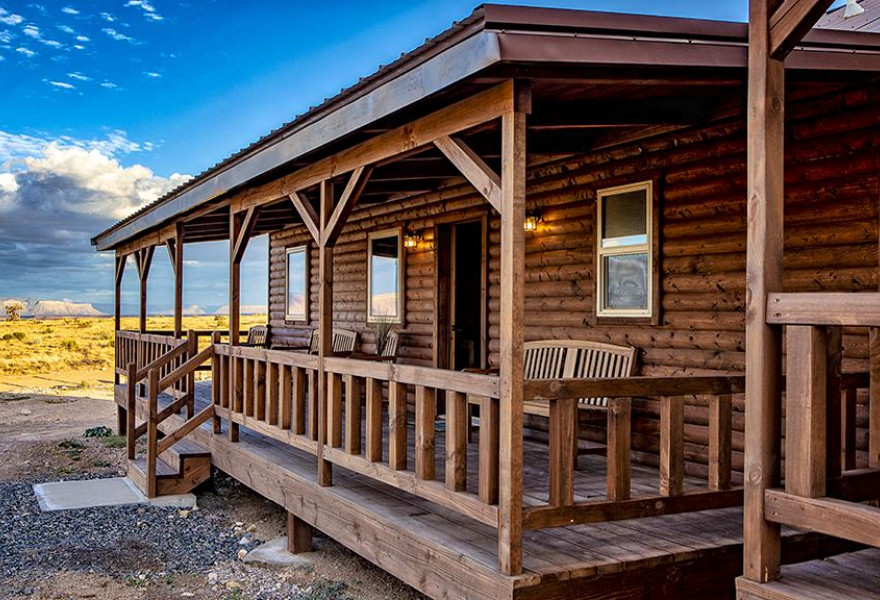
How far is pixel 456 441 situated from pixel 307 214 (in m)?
2.61

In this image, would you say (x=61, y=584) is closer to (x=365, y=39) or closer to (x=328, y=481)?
(x=328, y=481)

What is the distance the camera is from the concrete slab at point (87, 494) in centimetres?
771

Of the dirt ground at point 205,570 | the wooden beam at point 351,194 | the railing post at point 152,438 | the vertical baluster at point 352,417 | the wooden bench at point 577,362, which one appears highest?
the wooden beam at point 351,194

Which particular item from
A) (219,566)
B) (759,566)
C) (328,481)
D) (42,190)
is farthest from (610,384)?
(42,190)

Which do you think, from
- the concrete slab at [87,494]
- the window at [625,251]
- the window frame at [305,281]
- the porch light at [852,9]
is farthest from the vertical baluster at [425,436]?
the window frame at [305,281]

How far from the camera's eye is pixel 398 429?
15.6 ft

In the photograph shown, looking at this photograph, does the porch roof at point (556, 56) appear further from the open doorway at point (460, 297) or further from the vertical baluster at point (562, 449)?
the open doorway at point (460, 297)

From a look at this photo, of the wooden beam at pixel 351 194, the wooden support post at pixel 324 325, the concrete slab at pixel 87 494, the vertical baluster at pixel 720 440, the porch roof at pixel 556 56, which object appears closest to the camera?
the porch roof at pixel 556 56

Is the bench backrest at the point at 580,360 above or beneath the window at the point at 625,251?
beneath

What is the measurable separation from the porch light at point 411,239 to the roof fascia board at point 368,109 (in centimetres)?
243

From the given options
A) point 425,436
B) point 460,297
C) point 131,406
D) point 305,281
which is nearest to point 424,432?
point 425,436

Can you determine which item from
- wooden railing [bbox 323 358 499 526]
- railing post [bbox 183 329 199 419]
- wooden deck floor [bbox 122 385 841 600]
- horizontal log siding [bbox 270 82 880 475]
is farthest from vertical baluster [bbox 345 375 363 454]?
railing post [bbox 183 329 199 419]

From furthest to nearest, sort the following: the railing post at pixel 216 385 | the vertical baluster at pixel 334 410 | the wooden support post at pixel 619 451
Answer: the railing post at pixel 216 385 < the vertical baluster at pixel 334 410 < the wooden support post at pixel 619 451

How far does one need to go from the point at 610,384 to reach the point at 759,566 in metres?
1.20
